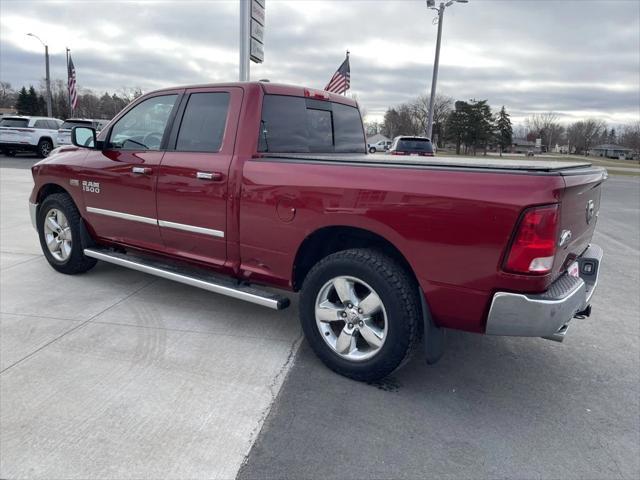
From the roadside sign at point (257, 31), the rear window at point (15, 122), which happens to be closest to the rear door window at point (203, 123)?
the roadside sign at point (257, 31)

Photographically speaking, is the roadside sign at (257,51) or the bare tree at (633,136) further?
the bare tree at (633,136)

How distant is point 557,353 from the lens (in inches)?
146

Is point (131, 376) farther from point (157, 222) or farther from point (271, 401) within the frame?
point (157, 222)

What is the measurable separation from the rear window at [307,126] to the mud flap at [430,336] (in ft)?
5.59

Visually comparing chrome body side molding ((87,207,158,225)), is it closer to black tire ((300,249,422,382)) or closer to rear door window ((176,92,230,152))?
rear door window ((176,92,230,152))

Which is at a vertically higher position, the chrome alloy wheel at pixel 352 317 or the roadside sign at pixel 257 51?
the roadside sign at pixel 257 51

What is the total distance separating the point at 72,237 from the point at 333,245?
3.00 metres

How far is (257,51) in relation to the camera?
31.2ft

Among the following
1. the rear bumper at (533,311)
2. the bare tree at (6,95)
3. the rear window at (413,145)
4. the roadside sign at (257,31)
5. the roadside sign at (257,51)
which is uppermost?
the bare tree at (6,95)

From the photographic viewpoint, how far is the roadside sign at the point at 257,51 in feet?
30.5

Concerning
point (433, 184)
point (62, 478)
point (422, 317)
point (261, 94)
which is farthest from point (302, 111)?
point (62, 478)

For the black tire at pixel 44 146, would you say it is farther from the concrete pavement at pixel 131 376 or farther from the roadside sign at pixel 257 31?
the concrete pavement at pixel 131 376

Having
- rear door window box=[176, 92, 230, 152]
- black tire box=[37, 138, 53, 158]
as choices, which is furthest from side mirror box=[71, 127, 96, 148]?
black tire box=[37, 138, 53, 158]

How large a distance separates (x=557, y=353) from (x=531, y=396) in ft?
2.56
